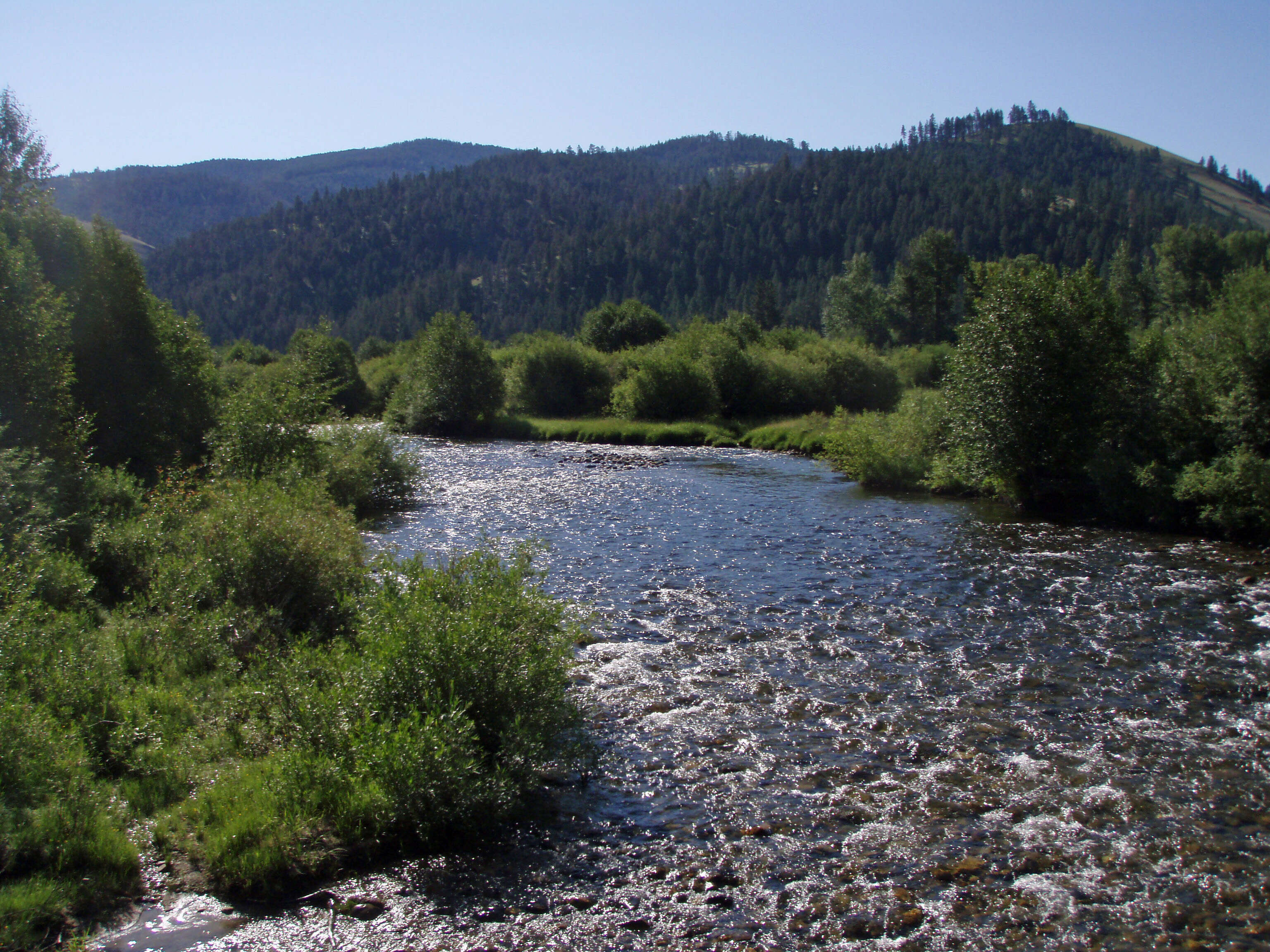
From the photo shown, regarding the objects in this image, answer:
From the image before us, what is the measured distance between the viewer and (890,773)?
10.8m

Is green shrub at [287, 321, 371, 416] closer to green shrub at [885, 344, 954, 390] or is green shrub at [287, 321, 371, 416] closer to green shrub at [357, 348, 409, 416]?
green shrub at [357, 348, 409, 416]

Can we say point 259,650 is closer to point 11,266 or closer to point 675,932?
point 675,932

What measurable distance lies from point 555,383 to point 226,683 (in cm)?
6380

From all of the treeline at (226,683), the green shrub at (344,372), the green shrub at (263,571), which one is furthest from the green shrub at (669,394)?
the green shrub at (263,571)

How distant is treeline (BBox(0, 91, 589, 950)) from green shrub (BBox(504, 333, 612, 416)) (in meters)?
54.6

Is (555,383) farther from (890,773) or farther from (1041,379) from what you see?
(890,773)

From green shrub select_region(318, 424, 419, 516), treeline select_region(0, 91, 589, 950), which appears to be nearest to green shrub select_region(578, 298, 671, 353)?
green shrub select_region(318, 424, 419, 516)

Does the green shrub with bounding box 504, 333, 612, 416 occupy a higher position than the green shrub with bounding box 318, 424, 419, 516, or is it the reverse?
the green shrub with bounding box 504, 333, 612, 416

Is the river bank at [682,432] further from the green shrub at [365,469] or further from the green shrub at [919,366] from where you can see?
the green shrub at [365,469]

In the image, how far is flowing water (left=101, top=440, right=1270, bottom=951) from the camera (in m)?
7.84

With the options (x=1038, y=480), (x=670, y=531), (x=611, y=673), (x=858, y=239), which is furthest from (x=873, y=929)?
(x=858, y=239)

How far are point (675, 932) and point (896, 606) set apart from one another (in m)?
12.1

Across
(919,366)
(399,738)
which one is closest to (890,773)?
(399,738)

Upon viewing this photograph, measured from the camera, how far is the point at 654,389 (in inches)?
2625
